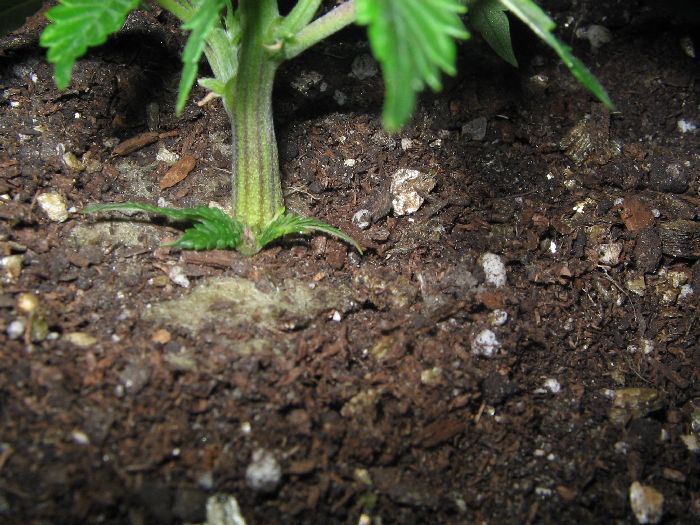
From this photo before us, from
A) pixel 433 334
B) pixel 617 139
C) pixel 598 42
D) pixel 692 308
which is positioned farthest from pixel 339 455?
pixel 598 42

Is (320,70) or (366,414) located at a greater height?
(320,70)

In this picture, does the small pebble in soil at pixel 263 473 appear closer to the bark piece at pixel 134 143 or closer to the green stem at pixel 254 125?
the green stem at pixel 254 125

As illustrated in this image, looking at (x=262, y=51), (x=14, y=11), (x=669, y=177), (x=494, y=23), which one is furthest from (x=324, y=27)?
(x=669, y=177)

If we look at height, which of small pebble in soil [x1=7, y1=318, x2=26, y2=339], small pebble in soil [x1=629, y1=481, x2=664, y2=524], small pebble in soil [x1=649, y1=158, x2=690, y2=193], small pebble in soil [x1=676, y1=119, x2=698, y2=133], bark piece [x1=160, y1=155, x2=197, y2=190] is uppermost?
small pebble in soil [x1=7, y1=318, x2=26, y2=339]

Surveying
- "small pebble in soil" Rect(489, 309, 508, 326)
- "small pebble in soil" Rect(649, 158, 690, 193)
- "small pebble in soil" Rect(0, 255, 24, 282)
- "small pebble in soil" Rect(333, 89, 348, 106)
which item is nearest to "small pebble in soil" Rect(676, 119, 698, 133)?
"small pebble in soil" Rect(649, 158, 690, 193)

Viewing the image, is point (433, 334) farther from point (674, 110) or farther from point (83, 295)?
point (674, 110)

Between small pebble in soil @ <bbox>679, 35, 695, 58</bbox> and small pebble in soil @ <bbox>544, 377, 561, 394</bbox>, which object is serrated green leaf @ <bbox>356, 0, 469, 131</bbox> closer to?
small pebble in soil @ <bbox>544, 377, 561, 394</bbox>
